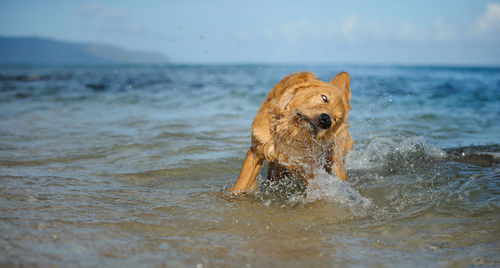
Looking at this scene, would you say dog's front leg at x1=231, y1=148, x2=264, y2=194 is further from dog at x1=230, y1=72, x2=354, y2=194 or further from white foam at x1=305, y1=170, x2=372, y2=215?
white foam at x1=305, y1=170, x2=372, y2=215

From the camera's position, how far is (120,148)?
20.8 feet

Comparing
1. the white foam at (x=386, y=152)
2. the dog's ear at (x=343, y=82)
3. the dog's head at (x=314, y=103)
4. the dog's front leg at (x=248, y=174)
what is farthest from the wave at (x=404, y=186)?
the dog's ear at (x=343, y=82)

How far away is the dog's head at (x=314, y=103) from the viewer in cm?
317

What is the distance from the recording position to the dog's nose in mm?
2990

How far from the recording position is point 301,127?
3.34 metres

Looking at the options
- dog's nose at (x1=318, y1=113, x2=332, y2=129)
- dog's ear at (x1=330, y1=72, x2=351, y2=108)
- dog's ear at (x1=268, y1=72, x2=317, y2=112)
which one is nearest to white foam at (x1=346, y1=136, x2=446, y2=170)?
dog's ear at (x1=330, y1=72, x2=351, y2=108)

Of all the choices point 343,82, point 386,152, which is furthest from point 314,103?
point 386,152

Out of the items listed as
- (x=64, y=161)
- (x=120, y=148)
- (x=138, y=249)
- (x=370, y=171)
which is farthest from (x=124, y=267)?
(x=120, y=148)

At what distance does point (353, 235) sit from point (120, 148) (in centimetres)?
450

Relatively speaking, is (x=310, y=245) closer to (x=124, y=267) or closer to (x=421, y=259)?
(x=421, y=259)

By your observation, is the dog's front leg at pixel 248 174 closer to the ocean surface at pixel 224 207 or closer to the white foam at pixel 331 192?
the ocean surface at pixel 224 207

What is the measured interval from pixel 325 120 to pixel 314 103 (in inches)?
9.9

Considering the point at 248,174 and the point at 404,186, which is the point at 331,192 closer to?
the point at 248,174

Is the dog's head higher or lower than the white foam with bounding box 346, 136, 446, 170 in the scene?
higher
